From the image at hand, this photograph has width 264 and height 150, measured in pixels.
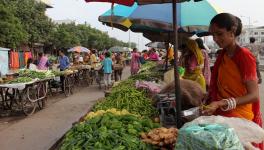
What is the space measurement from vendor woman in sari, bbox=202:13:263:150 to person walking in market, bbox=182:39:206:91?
11.2 ft

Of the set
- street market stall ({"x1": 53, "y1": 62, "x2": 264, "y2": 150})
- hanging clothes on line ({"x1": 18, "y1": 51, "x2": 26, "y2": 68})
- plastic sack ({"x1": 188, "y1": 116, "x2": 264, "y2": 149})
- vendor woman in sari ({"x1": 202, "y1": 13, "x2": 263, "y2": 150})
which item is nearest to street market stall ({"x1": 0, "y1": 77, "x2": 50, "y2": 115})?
street market stall ({"x1": 53, "y1": 62, "x2": 264, "y2": 150})

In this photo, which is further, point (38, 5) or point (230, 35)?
point (38, 5)

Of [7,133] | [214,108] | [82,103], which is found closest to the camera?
[214,108]

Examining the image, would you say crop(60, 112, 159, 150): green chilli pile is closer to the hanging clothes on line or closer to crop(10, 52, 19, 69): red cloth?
crop(10, 52, 19, 69): red cloth

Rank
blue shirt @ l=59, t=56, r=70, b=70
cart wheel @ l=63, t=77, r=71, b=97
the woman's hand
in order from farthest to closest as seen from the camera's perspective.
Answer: blue shirt @ l=59, t=56, r=70, b=70 < cart wheel @ l=63, t=77, r=71, b=97 < the woman's hand

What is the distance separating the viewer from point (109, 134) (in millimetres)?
3674

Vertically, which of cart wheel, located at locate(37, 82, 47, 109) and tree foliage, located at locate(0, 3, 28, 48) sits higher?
tree foliage, located at locate(0, 3, 28, 48)

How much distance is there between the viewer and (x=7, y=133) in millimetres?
9016

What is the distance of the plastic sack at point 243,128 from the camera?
303cm

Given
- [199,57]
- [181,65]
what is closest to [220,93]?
[199,57]

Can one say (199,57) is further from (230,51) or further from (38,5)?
(38,5)

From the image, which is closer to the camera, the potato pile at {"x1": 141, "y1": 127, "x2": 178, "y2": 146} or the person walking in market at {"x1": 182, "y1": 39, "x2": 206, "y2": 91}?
the potato pile at {"x1": 141, "y1": 127, "x2": 178, "y2": 146}

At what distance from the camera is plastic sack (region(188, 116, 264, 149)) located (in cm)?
303

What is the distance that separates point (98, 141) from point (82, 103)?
1047 cm
